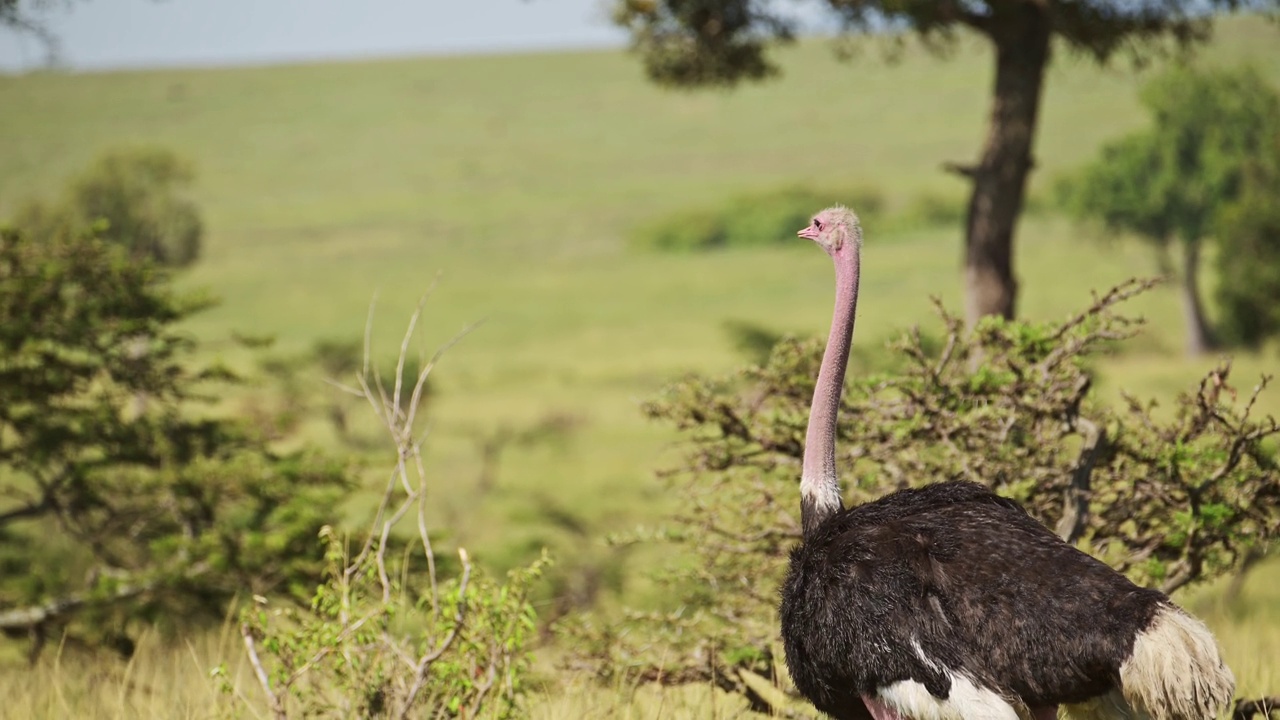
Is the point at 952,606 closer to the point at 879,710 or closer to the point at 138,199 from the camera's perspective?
the point at 879,710

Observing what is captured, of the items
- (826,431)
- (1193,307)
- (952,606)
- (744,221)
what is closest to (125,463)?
(826,431)

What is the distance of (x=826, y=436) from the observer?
511 centimetres

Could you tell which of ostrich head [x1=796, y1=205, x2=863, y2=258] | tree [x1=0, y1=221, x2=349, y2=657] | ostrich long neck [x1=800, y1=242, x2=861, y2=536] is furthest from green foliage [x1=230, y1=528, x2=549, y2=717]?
tree [x1=0, y1=221, x2=349, y2=657]

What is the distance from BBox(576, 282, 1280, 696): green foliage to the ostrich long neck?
121cm

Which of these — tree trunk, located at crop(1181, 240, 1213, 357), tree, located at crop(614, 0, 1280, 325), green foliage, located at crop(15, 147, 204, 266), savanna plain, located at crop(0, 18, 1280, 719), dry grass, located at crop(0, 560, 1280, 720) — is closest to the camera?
dry grass, located at crop(0, 560, 1280, 720)

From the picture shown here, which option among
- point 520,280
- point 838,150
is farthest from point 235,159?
point 838,150

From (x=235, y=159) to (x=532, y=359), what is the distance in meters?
60.5

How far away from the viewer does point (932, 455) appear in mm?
6633

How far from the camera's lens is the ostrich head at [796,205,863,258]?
5.42 m

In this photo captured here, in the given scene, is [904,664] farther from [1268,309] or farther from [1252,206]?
[1252,206]

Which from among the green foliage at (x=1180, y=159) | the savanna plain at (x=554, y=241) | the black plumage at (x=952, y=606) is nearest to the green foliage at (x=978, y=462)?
the savanna plain at (x=554, y=241)

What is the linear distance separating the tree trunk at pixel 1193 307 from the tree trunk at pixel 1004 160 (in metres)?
38.3

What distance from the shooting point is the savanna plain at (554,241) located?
27.1 m

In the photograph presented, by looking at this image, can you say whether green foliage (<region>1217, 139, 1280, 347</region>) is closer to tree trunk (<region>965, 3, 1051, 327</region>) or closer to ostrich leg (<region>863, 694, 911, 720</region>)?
tree trunk (<region>965, 3, 1051, 327</region>)
